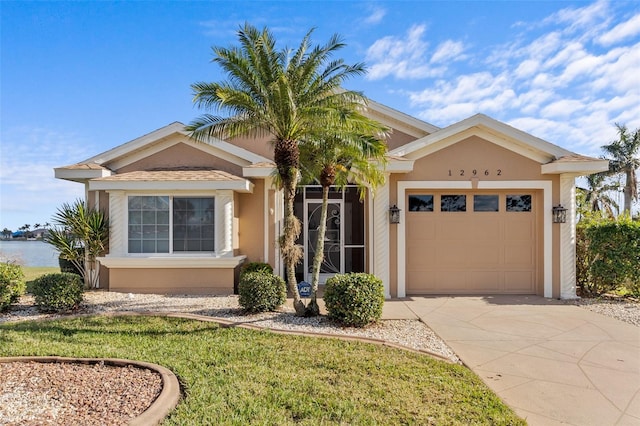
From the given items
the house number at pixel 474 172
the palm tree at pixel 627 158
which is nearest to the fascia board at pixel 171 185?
the house number at pixel 474 172

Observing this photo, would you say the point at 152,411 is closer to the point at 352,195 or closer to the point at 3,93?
the point at 352,195

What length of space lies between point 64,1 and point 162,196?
19.9 ft

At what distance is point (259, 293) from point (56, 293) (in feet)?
16.0

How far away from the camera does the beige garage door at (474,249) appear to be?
11.1 metres

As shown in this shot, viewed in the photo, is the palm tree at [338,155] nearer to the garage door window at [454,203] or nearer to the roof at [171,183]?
the roof at [171,183]

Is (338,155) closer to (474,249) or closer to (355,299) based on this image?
(355,299)

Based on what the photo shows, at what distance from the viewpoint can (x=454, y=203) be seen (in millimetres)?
11219

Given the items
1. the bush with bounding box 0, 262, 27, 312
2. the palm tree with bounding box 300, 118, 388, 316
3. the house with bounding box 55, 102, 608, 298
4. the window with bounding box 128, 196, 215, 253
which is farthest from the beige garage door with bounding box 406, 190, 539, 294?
the bush with bounding box 0, 262, 27, 312

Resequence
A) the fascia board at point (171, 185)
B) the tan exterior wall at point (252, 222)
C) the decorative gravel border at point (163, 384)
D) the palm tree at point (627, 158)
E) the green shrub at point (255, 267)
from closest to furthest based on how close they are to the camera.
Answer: the decorative gravel border at point (163, 384) < the green shrub at point (255, 267) < the fascia board at point (171, 185) < the tan exterior wall at point (252, 222) < the palm tree at point (627, 158)

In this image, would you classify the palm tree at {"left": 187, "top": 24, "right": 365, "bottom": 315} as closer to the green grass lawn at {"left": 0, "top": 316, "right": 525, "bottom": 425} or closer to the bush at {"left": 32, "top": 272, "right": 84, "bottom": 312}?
the green grass lawn at {"left": 0, "top": 316, "right": 525, "bottom": 425}

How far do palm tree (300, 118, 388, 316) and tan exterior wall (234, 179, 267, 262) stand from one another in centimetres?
313

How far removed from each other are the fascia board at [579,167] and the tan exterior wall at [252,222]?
8.95m

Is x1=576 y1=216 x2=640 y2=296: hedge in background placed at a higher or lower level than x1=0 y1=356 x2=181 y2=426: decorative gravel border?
higher

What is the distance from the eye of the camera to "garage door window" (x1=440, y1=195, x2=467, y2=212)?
1120 cm
